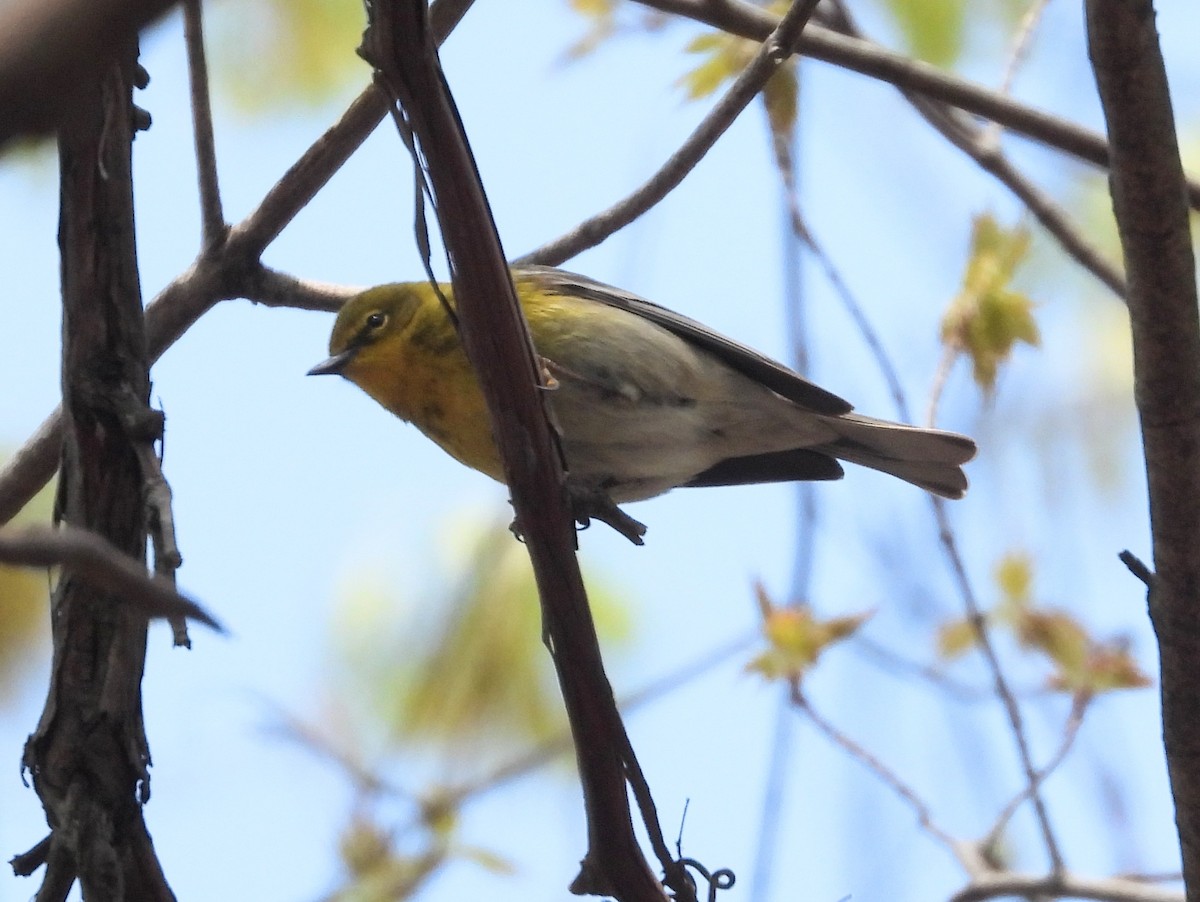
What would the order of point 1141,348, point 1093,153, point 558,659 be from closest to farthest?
1. point 558,659
2. point 1141,348
3. point 1093,153

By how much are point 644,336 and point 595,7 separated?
138cm

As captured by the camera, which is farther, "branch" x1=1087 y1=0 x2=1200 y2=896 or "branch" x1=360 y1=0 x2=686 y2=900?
"branch" x1=1087 y1=0 x2=1200 y2=896

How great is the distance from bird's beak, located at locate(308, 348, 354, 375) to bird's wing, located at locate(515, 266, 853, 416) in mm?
699

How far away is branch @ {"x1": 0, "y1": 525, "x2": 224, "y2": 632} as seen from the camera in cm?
115

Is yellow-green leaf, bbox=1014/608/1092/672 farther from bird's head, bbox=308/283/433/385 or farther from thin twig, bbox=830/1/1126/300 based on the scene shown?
bird's head, bbox=308/283/433/385

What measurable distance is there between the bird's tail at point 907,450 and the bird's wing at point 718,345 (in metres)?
0.19

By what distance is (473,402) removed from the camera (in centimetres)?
389

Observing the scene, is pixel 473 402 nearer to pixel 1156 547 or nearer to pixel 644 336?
pixel 644 336

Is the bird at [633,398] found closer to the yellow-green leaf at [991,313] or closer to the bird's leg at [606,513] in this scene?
the yellow-green leaf at [991,313]

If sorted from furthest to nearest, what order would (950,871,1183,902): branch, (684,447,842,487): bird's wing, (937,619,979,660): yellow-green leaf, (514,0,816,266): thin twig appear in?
(937,619,979,660): yellow-green leaf < (684,447,842,487): bird's wing < (950,871,1183,902): branch < (514,0,816,266): thin twig

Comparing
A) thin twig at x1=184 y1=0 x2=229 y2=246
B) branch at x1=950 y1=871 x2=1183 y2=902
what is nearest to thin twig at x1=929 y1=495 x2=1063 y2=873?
branch at x1=950 y1=871 x2=1183 y2=902

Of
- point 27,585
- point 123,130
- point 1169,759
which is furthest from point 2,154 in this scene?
point 27,585

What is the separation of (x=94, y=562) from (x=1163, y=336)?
6.04 feet

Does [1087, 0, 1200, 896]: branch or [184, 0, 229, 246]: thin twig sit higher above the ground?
[184, 0, 229, 246]: thin twig
